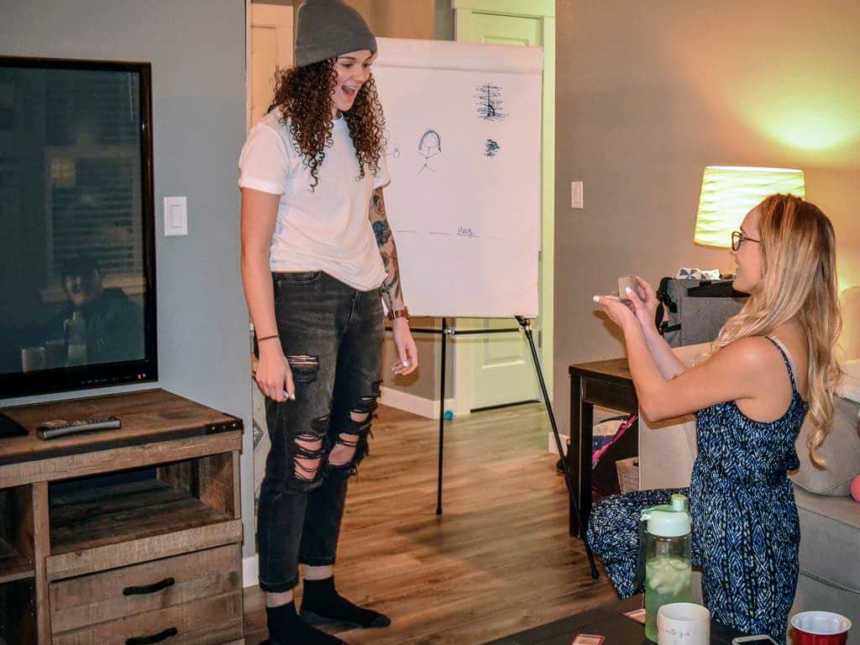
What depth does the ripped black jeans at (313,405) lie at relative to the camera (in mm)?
2721

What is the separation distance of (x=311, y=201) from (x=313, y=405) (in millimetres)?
497

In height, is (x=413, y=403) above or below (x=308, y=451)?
below

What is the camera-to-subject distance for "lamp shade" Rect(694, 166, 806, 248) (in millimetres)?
3629

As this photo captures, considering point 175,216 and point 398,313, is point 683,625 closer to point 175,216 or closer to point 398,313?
point 398,313

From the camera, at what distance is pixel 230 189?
3139mm

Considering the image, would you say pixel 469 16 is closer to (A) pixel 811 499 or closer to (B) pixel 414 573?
(B) pixel 414 573

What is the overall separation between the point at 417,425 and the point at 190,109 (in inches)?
111

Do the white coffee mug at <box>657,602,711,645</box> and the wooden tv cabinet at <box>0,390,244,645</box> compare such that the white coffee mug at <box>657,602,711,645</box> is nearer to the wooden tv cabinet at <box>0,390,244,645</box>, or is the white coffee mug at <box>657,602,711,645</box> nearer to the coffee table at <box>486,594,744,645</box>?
the coffee table at <box>486,594,744,645</box>

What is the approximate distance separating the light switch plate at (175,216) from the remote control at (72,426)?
64 cm

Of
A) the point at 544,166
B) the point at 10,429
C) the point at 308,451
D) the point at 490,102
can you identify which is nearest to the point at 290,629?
the point at 308,451

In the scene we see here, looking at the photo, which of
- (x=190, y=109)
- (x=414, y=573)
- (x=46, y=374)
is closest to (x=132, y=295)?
(x=46, y=374)

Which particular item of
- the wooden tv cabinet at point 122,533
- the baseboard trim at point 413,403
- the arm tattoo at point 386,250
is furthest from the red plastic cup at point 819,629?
the baseboard trim at point 413,403

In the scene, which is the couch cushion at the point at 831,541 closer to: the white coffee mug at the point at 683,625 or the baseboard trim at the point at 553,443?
the white coffee mug at the point at 683,625

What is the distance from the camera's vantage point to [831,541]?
2.71 metres
